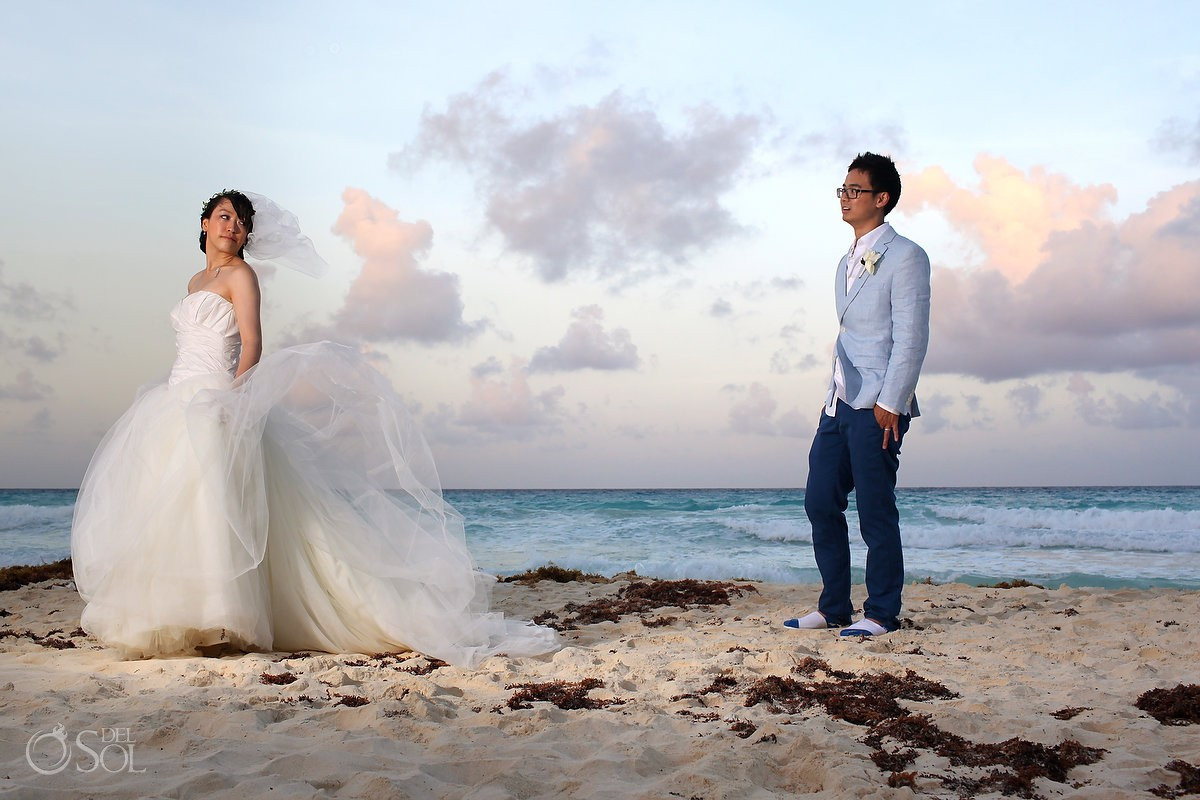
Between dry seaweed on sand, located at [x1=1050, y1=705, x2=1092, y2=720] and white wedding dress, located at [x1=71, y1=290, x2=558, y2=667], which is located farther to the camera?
white wedding dress, located at [x1=71, y1=290, x2=558, y2=667]

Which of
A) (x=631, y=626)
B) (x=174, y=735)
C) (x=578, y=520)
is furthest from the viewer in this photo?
(x=578, y=520)

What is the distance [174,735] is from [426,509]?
1944 mm

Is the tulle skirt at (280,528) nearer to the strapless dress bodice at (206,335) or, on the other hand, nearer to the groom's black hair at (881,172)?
the strapless dress bodice at (206,335)

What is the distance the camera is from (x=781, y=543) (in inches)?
648

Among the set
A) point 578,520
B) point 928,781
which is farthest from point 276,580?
point 578,520

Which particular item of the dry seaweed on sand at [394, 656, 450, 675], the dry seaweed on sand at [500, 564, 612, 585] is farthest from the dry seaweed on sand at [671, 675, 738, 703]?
the dry seaweed on sand at [500, 564, 612, 585]

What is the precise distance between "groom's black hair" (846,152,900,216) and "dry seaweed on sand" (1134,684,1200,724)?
2908mm

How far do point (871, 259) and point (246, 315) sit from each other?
351 cm

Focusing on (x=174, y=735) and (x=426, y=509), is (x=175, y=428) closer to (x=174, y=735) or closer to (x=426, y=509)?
(x=426, y=509)

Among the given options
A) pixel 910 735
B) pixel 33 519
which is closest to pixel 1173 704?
pixel 910 735

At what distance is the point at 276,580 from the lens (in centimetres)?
455

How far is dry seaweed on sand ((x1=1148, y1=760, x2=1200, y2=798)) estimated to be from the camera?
253 cm

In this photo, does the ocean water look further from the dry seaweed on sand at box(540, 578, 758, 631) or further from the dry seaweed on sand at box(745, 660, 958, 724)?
the dry seaweed on sand at box(745, 660, 958, 724)

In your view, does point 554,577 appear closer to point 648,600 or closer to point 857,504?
point 648,600
